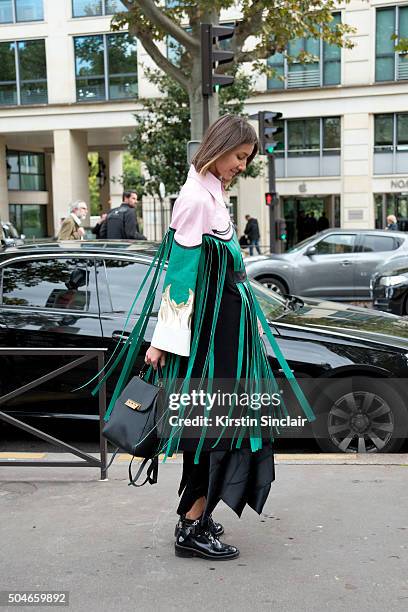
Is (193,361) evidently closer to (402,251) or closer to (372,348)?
(372,348)

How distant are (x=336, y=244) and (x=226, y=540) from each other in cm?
1147

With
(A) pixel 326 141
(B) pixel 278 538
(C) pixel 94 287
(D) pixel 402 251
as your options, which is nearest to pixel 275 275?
(D) pixel 402 251

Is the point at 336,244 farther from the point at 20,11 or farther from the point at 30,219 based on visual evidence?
the point at 30,219

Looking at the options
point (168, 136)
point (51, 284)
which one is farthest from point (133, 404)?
point (168, 136)

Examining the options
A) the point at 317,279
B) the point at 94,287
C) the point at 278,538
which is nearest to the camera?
the point at 278,538

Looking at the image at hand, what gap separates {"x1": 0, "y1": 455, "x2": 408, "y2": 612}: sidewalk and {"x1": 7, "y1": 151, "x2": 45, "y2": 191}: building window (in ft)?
110

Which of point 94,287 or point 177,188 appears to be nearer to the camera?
point 94,287

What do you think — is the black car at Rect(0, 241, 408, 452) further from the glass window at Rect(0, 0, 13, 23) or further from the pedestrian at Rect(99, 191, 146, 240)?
the glass window at Rect(0, 0, 13, 23)

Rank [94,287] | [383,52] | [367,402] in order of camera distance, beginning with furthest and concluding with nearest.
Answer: [383,52]
[94,287]
[367,402]

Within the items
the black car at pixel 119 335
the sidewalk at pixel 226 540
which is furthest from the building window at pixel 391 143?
the sidewalk at pixel 226 540

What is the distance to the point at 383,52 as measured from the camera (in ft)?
88.6

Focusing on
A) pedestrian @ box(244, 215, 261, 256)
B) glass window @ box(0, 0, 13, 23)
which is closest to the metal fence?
pedestrian @ box(244, 215, 261, 256)

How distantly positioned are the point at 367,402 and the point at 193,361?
227 cm

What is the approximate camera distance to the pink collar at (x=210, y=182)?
320 cm
